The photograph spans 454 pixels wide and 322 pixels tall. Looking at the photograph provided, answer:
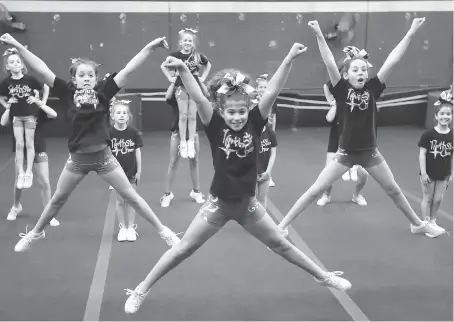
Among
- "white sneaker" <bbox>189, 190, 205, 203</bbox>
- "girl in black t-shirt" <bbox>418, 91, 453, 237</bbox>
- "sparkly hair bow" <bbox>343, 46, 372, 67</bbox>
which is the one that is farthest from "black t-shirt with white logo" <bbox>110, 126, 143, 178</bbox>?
"girl in black t-shirt" <bbox>418, 91, 453, 237</bbox>

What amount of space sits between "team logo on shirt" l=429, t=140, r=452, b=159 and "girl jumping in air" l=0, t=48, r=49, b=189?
14.4 feet

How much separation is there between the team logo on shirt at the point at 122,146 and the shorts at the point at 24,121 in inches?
55.4

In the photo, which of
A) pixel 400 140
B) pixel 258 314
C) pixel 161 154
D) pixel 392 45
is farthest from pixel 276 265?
pixel 392 45

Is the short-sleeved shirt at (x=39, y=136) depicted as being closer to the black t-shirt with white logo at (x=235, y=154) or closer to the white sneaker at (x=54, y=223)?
the white sneaker at (x=54, y=223)

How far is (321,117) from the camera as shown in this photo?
13.0 m

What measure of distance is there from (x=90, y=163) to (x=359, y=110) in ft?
7.75

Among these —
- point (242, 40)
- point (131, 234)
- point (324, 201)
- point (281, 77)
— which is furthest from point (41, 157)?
point (242, 40)

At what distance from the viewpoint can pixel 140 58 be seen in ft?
13.4

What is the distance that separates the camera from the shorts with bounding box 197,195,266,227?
3768mm

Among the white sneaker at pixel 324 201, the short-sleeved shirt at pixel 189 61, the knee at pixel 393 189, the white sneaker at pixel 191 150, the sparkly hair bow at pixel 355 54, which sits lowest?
the white sneaker at pixel 324 201

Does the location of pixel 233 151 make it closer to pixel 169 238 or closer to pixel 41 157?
pixel 169 238

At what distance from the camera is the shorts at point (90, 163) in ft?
14.5

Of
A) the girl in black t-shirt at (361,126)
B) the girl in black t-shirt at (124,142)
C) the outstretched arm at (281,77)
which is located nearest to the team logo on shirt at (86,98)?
the girl in black t-shirt at (124,142)

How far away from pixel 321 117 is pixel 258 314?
9.10 m
